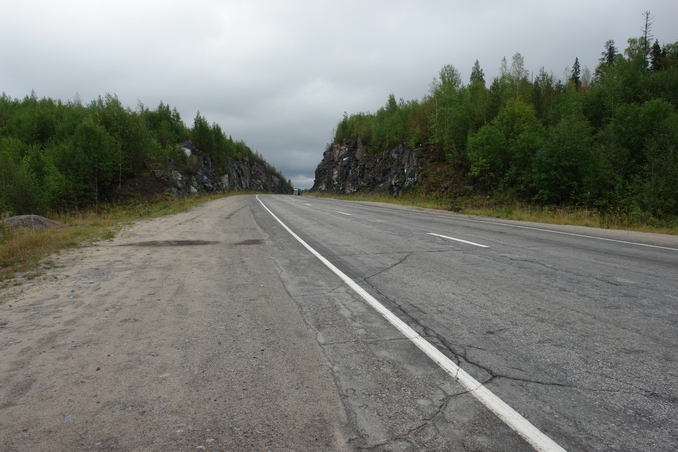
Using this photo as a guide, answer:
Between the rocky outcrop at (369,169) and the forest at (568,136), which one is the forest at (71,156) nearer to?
the rocky outcrop at (369,169)

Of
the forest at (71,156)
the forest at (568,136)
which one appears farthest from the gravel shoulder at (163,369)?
the forest at (71,156)

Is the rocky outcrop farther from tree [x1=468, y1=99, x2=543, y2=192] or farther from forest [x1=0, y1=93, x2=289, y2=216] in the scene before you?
forest [x1=0, y1=93, x2=289, y2=216]

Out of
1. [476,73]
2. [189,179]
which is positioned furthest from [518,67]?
[189,179]

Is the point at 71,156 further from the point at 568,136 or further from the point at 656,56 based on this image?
the point at 656,56

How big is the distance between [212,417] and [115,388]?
1004 millimetres

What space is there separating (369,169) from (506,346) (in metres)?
56.4

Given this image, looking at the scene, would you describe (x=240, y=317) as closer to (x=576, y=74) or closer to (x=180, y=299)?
(x=180, y=299)

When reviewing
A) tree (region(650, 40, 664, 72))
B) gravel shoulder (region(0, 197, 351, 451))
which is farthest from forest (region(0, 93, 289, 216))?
tree (region(650, 40, 664, 72))

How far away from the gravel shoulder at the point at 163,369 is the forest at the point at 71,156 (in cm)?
2280

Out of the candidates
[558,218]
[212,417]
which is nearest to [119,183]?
[558,218]

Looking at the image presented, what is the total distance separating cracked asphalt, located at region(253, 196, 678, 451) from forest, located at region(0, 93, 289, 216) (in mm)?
25511

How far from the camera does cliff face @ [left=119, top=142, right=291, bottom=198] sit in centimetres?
4447

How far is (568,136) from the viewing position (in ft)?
79.4

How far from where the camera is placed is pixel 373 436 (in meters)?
2.33
